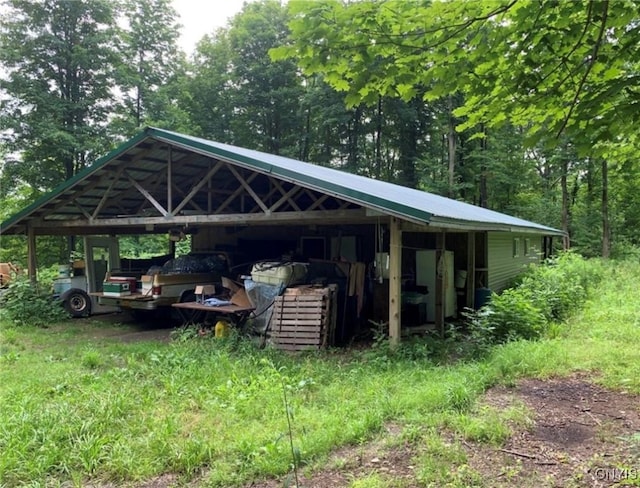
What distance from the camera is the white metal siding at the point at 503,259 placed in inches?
499

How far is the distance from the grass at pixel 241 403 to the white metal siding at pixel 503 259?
4980 millimetres

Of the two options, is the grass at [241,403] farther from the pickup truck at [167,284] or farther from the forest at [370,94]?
the forest at [370,94]

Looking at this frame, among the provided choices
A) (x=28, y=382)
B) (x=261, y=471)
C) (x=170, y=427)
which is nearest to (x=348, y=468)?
(x=261, y=471)

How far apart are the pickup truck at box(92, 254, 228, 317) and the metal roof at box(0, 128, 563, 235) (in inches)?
61.0

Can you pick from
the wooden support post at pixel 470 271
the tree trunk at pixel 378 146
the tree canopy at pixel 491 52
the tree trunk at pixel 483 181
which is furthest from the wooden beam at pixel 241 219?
the tree trunk at pixel 378 146

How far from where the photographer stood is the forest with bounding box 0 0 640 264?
10.2 ft

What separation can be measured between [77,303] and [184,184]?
402 centimetres

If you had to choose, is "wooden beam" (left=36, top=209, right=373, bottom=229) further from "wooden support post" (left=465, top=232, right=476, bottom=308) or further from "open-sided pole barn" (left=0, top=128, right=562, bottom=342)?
"wooden support post" (left=465, top=232, right=476, bottom=308)

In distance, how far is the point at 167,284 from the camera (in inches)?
380

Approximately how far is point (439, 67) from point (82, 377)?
549 cm

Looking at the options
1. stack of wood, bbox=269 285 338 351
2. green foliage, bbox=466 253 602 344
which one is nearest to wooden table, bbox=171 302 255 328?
stack of wood, bbox=269 285 338 351

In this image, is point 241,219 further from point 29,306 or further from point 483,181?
point 483,181

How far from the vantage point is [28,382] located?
5609 mm

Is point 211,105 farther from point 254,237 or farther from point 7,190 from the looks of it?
point 254,237
